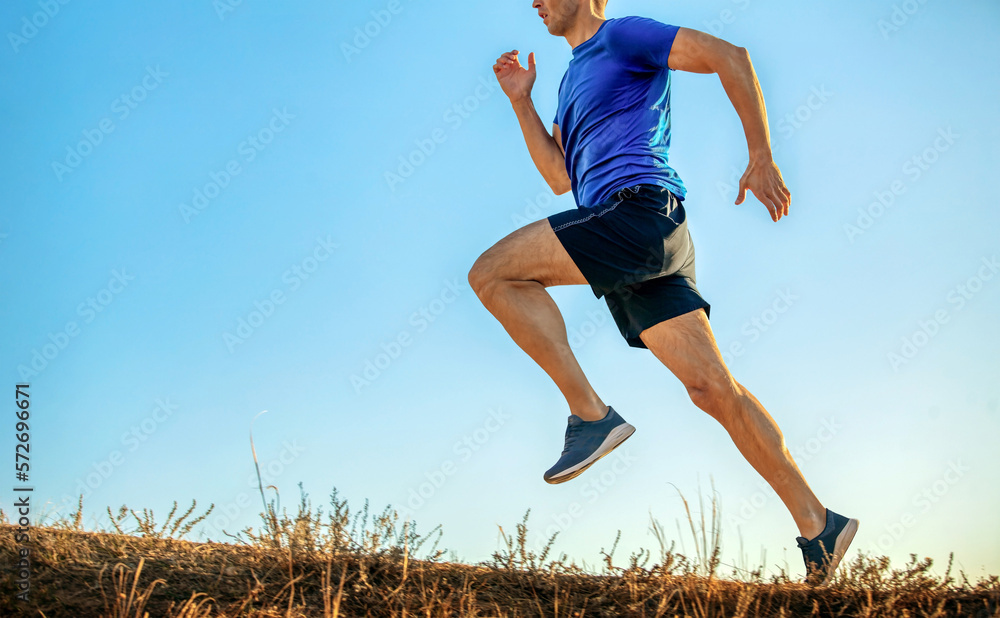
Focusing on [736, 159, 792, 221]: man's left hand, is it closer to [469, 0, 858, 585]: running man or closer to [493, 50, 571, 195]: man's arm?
[469, 0, 858, 585]: running man

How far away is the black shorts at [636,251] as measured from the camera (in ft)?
9.48

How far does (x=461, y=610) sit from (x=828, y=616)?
52.2 inches

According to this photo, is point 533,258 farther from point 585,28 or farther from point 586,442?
point 585,28

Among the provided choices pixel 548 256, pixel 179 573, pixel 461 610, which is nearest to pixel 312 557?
pixel 179 573

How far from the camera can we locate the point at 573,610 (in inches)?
93.9

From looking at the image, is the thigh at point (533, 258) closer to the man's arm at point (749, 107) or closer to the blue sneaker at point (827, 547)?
the man's arm at point (749, 107)

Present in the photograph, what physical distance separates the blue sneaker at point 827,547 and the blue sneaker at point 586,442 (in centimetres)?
78

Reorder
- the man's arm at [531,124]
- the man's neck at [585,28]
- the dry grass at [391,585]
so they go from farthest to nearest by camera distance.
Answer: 1. the man's arm at [531,124]
2. the man's neck at [585,28]
3. the dry grass at [391,585]

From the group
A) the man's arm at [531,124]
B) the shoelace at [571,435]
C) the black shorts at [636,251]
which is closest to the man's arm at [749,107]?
the black shorts at [636,251]

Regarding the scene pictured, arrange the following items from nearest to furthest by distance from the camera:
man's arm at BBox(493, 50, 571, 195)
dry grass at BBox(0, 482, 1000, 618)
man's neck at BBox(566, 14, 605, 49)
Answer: dry grass at BBox(0, 482, 1000, 618)
man's neck at BBox(566, 14, 605, 49)
man's arm at BBox(493, 50, 571, 195)

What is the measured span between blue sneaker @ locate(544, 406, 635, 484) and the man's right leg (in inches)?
1.6

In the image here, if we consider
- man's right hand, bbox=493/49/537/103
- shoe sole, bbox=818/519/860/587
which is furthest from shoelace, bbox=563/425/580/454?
man's right hand, bbox=493/49/537/103

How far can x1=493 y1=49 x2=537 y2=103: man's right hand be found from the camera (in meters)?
3.78

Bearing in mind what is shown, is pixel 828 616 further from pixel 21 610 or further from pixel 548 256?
pixel 21 610
